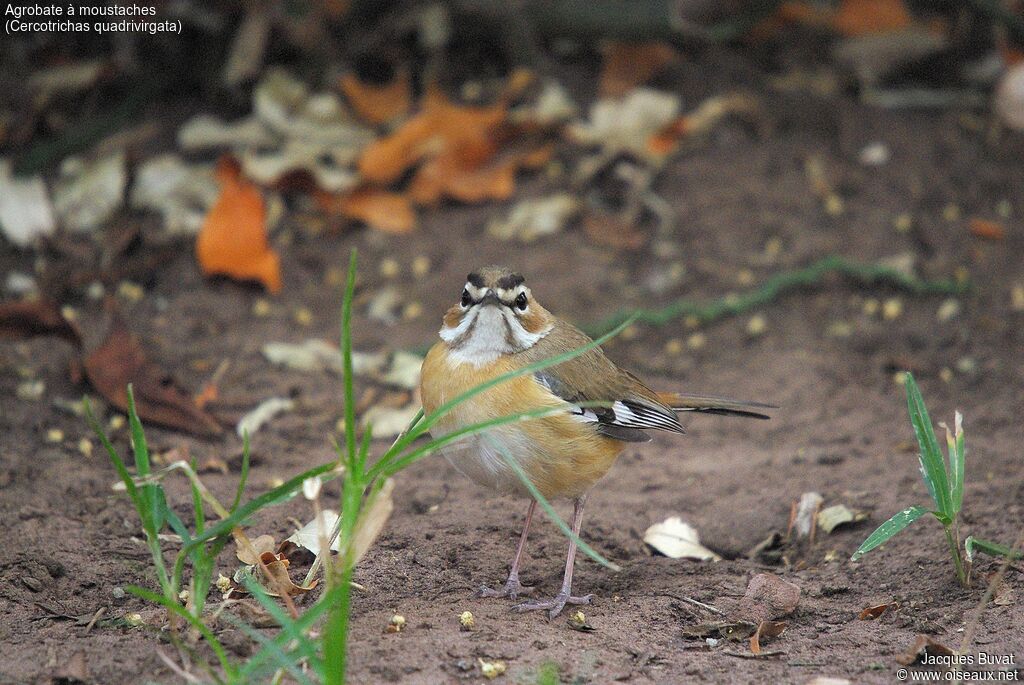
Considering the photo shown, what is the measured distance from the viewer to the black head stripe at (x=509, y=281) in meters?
4.59

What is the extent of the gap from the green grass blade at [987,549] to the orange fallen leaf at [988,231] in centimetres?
335

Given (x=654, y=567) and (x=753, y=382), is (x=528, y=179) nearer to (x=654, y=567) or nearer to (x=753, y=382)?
(x=753, y=382)

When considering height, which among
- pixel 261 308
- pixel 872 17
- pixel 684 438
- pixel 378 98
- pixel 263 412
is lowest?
pixel 684 438

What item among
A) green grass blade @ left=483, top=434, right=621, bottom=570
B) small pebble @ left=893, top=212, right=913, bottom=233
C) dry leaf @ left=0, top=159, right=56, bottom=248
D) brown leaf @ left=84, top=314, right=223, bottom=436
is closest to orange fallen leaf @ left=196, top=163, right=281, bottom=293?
dry leaf @ left=0, top=159, right=56, bottom=248

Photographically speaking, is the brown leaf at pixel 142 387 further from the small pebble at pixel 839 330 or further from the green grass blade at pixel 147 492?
the small pebble at pixel 839 330

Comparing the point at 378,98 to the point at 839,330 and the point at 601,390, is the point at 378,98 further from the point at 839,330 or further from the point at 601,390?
the point at 601,390

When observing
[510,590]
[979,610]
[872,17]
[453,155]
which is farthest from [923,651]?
[872,17]

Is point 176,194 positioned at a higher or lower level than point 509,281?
lower

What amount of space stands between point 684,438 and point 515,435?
1945mm

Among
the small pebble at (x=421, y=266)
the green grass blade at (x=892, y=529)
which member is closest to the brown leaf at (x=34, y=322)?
the small pebble at (x=421, y=266)

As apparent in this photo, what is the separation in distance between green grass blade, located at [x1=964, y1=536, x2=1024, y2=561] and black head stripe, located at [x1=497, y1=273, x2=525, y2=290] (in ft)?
6.41

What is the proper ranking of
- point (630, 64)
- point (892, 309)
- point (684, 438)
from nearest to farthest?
point (684, 438)
point (892, 309)
point (630, 64)

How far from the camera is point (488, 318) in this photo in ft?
15.1

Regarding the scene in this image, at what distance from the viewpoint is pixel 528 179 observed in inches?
298
